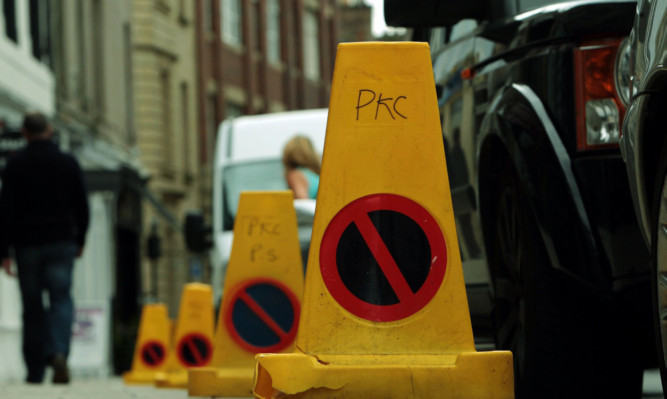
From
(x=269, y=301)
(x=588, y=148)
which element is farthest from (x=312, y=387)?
(x=269, y=301)

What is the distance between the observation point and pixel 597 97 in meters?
4.79

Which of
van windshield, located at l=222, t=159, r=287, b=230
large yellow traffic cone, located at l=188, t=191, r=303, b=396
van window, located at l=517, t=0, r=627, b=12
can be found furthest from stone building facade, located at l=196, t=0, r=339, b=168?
van window, located at l=517, t=0, r=627, b=12

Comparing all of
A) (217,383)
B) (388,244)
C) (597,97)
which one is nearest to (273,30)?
(217,383)

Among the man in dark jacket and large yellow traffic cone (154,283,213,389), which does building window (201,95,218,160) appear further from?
the man in dark jacket

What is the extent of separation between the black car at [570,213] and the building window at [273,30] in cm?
3874

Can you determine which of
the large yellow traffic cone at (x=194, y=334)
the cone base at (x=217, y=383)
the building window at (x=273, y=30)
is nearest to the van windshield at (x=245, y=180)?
the large yellow traffic cone at (x=194, y=334)

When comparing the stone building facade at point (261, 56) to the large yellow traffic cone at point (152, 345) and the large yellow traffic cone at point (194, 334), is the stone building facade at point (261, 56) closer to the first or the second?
the large yellow traffic cone at point (152, 345)

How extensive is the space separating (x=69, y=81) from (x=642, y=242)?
2168 cm

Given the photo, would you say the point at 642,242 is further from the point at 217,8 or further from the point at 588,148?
the point at 217,8

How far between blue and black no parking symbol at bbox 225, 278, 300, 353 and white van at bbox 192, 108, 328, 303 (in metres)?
7.12

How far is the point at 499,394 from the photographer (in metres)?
4.39

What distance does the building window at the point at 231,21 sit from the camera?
131 feet

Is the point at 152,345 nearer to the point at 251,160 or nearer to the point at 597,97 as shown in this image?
the point at 251,160

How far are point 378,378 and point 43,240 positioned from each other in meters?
6.50
